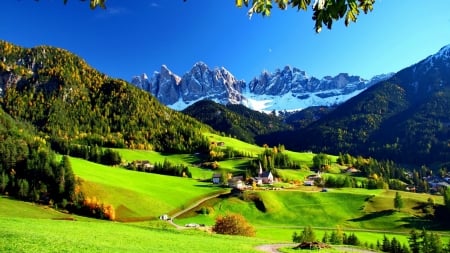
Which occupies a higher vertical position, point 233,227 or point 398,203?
point 398,203

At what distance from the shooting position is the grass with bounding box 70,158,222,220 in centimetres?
13438

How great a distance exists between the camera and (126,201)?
13750 cm

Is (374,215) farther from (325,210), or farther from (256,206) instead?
(256,206)

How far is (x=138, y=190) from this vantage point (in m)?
152

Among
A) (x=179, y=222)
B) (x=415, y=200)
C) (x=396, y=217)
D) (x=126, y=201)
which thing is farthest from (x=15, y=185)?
(x=415, y=200)

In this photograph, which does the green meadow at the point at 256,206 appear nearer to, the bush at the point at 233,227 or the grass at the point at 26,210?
the grass at the point at 26,210

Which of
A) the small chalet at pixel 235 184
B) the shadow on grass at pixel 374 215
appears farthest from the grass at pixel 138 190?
the shadow on grass at pixel 374 215

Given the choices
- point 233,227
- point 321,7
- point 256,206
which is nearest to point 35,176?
point 256,206

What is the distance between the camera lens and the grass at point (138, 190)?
134375mm

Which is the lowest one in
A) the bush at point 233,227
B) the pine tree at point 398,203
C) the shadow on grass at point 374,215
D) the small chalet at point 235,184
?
the bush at point 233,227

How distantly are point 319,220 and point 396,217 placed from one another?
85.9 feet

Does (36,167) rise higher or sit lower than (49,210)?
higher

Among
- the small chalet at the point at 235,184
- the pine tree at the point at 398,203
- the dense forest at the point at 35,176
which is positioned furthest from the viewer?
the small chalet at the point at 235,184

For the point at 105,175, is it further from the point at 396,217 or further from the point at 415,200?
the point at 415,200
